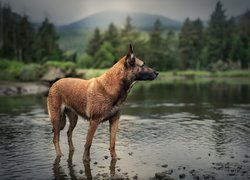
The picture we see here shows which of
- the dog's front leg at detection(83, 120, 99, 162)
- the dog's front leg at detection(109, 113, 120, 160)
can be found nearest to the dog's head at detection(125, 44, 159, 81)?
the dog's front leg at detection(109, 113, 120, 160)

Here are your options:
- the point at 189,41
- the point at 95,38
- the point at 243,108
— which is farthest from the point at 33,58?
the point at 243,108

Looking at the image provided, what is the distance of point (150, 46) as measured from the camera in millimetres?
130500

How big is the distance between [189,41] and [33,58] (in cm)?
5115

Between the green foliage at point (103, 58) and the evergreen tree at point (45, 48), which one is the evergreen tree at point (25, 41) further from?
the green foliage at point (103, 58)

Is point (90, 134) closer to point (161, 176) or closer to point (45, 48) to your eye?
point (161, 176)

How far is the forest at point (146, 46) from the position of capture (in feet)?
355

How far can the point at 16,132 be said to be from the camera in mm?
16719

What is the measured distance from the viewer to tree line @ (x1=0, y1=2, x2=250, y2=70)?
108438mm

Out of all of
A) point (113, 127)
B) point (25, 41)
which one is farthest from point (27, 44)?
point (113, 127)

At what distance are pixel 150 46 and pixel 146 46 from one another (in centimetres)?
416

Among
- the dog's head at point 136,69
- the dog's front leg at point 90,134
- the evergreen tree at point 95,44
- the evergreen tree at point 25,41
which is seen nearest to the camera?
the dog's head at point 136,69

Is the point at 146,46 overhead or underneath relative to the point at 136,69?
overhead

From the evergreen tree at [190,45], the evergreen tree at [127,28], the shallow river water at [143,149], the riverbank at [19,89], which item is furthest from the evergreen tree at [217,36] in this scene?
the shallow river water at [143,149]

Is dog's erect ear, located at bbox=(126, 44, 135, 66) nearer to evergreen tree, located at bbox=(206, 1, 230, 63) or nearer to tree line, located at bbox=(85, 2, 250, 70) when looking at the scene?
tree line, located at bbox=(85, 2, 250, 70)
